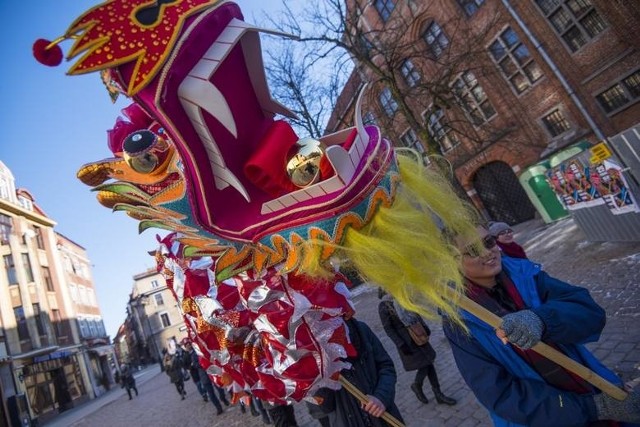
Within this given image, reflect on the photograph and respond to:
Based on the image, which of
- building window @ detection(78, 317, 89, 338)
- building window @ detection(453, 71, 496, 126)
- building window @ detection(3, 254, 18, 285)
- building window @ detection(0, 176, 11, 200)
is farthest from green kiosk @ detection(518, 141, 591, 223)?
building window @ detection(78, 317, 89, 338)

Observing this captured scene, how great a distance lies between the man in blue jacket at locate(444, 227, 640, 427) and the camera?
1.50m

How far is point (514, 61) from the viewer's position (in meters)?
15.6

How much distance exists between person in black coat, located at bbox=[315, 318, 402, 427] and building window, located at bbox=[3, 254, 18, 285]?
2888 centimetres

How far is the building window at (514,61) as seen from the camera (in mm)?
15227

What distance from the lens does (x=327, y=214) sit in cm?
128

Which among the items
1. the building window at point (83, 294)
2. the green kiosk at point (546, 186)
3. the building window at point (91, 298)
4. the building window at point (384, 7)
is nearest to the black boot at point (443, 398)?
the green kiosk at point (546, 186)

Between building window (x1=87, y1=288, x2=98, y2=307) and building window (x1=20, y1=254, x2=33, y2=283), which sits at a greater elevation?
building window (x1=20, y1=254, x2=33, y2=283)

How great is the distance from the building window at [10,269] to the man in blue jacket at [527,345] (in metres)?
29.8

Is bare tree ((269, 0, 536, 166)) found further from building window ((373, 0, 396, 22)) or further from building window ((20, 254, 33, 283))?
building window ((20, 254, 33, 283))

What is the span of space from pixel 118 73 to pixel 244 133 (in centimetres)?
48

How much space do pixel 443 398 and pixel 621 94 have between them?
1373cm

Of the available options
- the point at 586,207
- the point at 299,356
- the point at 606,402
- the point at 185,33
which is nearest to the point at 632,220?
the point at 586,207

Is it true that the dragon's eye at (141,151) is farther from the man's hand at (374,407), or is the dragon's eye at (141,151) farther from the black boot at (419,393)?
the black boot at (419,393)

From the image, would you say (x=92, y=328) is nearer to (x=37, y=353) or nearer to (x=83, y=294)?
(x=83, y=294)
